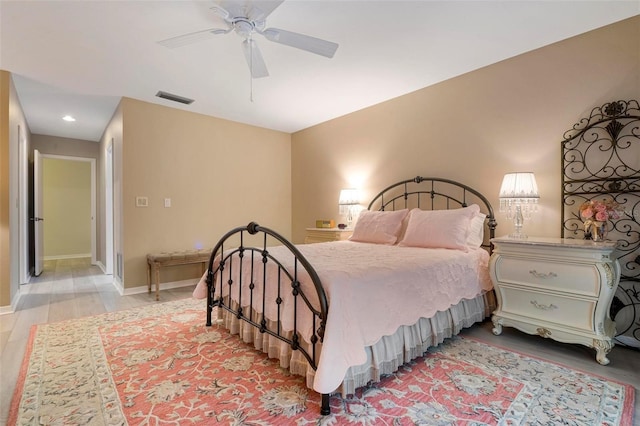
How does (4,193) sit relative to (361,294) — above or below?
above

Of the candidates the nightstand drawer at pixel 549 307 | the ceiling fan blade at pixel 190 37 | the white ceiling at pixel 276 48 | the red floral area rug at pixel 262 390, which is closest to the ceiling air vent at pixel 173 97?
the white ceiling at pixel 276 48

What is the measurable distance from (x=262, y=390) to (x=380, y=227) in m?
2.22

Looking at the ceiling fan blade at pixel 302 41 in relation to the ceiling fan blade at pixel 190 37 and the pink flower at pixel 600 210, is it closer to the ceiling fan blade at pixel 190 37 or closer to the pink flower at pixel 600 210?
the ceiling fan blade at pixel 190 37

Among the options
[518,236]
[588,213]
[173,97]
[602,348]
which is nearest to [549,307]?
[602,348]

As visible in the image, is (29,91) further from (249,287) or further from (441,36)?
(441,36)

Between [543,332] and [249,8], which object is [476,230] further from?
Answer: [249,8]

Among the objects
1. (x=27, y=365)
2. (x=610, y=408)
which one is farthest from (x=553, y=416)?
(x=27, y=365)

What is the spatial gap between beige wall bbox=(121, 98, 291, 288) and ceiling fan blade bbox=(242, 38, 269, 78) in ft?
7.66

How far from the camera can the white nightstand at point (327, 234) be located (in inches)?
169

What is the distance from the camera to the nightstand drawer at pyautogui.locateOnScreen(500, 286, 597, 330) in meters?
2.24

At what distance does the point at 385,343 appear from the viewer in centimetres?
197

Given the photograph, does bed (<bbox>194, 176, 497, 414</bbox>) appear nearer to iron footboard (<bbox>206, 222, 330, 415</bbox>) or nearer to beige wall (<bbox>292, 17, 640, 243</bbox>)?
iron footboard (<bbox>206, 222, 330, 415</bbox>)

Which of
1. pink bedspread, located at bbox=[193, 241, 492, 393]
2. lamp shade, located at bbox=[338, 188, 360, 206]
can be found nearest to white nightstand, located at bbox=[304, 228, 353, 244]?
lamp shade, located at bbox=[338, 188, 360, 206]

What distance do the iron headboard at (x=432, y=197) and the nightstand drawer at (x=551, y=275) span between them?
2.30 feet
